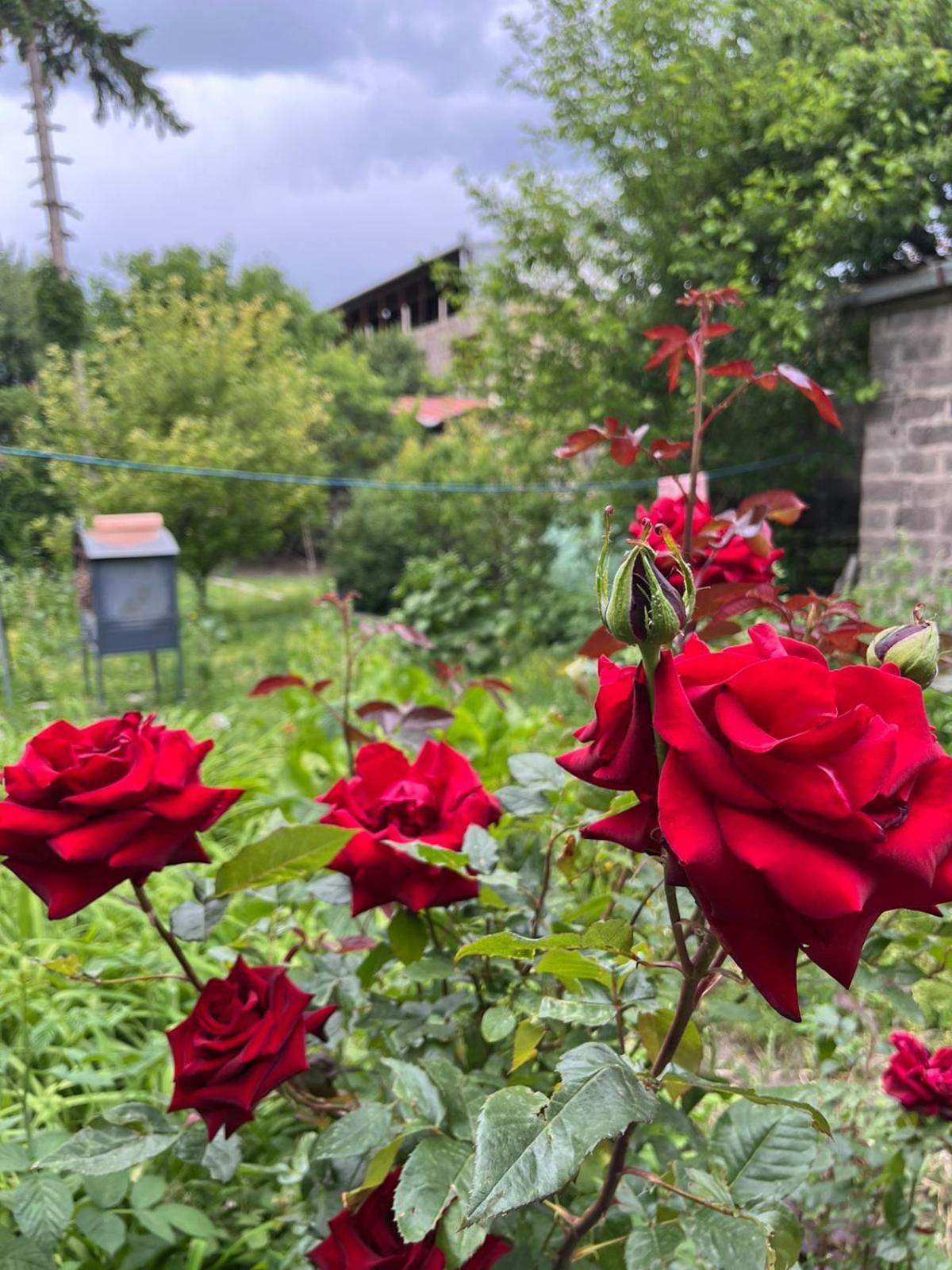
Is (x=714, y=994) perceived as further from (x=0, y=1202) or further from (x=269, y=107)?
(x=269, y=107)

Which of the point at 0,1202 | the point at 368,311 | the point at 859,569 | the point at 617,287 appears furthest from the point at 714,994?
the point at 368,311

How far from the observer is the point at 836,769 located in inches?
10.7

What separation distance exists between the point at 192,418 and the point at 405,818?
11.3 feet

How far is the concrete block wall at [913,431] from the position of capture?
344 centimetres

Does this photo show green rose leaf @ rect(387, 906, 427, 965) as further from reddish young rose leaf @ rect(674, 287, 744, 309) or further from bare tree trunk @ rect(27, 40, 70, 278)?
bare tree trunk @ rect(27, 40, 70, 278)

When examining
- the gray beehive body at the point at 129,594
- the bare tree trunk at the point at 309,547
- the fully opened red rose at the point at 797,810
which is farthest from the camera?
the bare tree trunk at the point at 309,547

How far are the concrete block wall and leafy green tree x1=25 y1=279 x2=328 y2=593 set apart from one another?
264 centimetres

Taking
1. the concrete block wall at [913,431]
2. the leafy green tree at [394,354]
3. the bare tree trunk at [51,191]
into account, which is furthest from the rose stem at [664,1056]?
the leafy green tree at [394,354]

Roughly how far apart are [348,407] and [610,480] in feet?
15.1

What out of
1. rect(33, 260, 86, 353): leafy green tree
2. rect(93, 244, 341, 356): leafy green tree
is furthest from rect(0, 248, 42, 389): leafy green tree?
rect(93, 244, 341, 356): leafy green tree

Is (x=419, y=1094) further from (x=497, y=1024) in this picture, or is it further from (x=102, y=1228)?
(x=102, y=1228)

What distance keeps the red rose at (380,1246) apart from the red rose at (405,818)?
0.55 ft

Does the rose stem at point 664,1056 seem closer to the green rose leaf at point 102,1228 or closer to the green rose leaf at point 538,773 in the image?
the green rose leaf at point 538,773

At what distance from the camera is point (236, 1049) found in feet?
1.89
